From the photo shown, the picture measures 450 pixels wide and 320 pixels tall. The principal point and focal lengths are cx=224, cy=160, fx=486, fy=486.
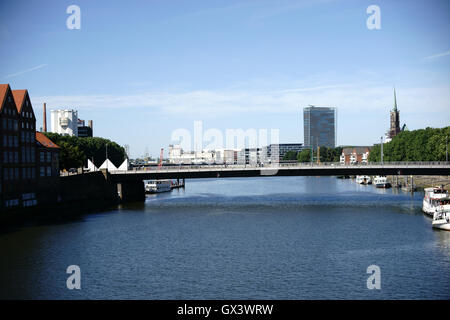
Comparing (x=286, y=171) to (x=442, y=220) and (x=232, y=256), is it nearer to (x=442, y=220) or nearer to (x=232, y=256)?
(x=442, y=220)

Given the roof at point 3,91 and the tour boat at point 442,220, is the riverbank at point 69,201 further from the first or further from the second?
the tour boat at point 442,220

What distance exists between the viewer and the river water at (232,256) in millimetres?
42094

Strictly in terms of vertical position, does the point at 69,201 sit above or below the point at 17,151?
below

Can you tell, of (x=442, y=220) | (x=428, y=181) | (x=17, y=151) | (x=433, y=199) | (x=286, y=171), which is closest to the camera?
(x=442, y=220)

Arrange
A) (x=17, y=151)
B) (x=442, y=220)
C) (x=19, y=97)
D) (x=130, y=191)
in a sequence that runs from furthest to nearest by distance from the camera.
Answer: (x=130, y=191) → (x=19, y=97) → (x=17, y=151) → (x=442, y=220)

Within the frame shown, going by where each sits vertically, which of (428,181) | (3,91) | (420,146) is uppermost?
(3,91)

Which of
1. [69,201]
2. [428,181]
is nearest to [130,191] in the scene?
[69,201]

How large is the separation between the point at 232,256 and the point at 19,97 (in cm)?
5622

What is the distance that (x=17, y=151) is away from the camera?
276 feet

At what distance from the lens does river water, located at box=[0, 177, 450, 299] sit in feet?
138

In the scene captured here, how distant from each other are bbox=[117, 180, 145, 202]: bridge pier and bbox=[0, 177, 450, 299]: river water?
3111 centimetres

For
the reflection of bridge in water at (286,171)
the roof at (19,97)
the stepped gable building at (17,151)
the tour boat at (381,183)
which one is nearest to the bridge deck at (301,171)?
the reflection of bridge in water at (286,171)

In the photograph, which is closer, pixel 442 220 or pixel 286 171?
pixel 442 220
